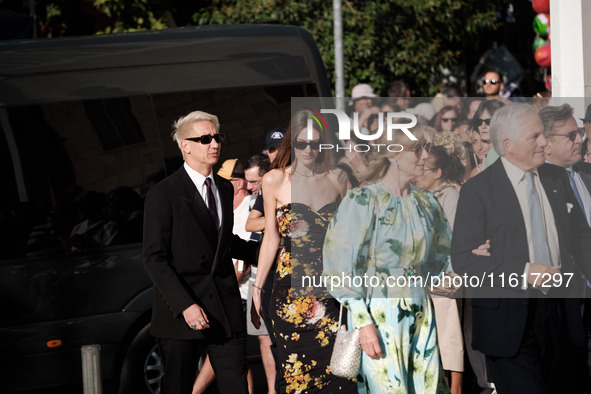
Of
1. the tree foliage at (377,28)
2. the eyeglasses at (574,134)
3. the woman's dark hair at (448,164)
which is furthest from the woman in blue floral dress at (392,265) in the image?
the tree foliage at (377,28)

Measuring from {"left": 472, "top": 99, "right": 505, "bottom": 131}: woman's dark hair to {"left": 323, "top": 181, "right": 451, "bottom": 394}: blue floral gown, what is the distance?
0.58 meters

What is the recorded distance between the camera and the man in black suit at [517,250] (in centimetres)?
517

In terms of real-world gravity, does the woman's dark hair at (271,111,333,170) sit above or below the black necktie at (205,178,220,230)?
above

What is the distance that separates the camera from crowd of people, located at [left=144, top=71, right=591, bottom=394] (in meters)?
5.18

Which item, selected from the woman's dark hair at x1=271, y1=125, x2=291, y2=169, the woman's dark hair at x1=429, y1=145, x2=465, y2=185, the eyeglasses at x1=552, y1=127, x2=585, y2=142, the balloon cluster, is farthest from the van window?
the balloon cluster

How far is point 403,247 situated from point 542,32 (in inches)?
378

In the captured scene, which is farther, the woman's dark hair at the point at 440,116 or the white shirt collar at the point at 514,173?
the woman's dark hair at the point at 440,116

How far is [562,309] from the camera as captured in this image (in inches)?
210

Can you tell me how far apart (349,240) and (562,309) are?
1.26 metres

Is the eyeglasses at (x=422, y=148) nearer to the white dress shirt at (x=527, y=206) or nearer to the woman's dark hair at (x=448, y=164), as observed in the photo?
the woman's dark hair at (x=448, y=164)

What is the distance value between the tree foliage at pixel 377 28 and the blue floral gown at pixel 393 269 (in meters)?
8.47

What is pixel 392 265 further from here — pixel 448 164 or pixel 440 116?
pixel 440 116

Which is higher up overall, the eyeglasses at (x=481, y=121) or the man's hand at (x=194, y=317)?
the eyeglasses at (x=481, y=121)

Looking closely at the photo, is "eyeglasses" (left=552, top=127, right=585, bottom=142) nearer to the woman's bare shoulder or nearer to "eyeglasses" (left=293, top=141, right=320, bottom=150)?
"eyeglasses" (left=293, top=141, right=320, bottom=150)
